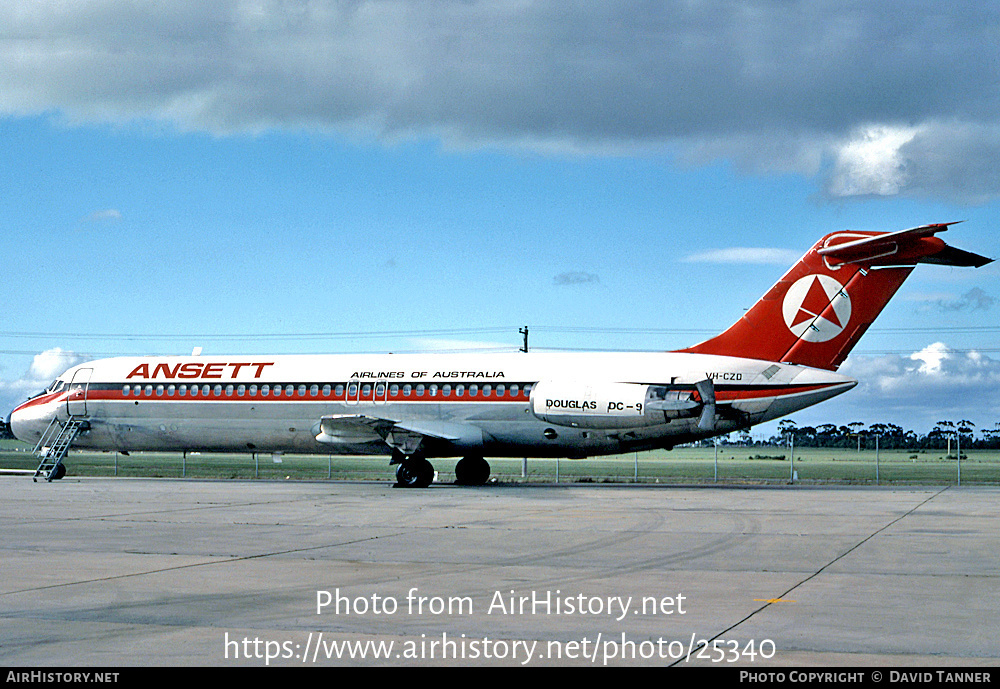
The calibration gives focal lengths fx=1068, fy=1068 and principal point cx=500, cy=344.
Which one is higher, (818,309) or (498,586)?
(818,309)

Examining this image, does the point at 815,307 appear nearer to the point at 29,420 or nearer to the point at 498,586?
the point at 498,586

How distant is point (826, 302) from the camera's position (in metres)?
27.0

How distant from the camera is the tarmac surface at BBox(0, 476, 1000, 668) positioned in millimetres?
7516

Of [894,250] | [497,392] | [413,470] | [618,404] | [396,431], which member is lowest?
[413,470]

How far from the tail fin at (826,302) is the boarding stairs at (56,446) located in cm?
1974

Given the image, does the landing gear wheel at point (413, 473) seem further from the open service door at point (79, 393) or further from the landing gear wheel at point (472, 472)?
the open service door at point (79, 393)

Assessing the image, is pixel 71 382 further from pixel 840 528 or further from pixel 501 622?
pixel 501 622

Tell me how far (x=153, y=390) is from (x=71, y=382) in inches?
128

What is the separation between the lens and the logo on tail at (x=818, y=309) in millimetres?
26859

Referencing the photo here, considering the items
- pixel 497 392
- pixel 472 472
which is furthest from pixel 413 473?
pixel 497 392

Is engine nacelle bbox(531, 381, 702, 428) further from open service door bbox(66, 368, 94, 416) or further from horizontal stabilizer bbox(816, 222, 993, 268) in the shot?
open service door bbox(66, 368, 94, 416)

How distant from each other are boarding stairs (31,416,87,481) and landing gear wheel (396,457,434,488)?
437 inches

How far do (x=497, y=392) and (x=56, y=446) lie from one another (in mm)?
14476

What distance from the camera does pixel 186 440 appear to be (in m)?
32.3
